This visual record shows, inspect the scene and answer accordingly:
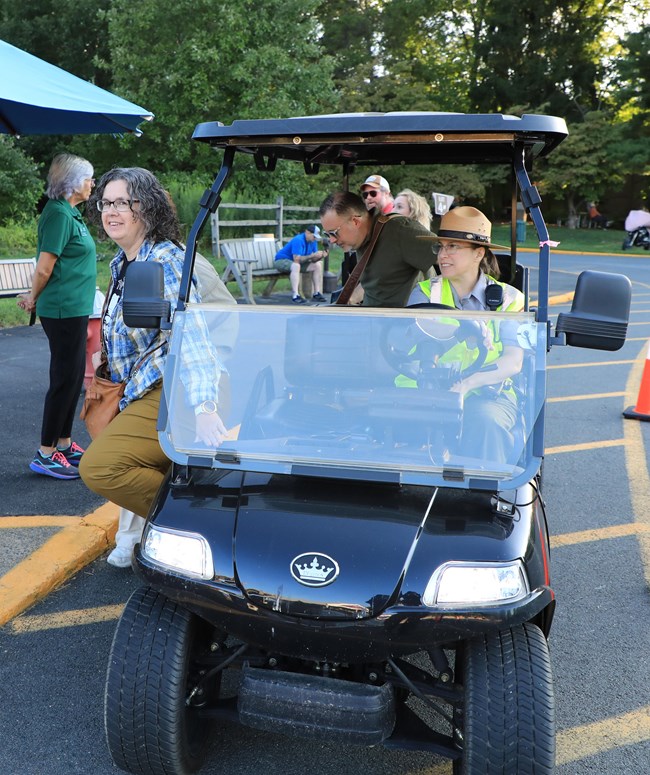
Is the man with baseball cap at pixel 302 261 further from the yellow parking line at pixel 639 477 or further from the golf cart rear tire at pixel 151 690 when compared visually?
the golf cart rear tire at pixel 151 690

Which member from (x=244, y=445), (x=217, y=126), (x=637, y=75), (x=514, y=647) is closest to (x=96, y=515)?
(x=244, y=445)

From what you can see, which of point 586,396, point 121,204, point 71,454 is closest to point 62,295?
point 71,454

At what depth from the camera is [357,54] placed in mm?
36094

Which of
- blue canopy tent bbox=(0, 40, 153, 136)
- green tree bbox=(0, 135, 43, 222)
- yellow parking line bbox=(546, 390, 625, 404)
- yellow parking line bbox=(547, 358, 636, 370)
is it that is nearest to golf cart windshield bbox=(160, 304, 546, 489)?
blue canopy tent bbox=(0, 40, 153, 136)

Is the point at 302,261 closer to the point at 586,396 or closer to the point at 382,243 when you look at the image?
the point at 586,396

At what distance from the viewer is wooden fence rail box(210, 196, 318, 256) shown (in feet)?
55.3

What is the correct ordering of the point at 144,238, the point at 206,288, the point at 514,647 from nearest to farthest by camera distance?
the point at 514,647 → the point at 206,288 → the point at 144,238

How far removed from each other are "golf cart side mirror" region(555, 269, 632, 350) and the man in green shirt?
1839 mm

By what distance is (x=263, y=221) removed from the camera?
17844 millimetres

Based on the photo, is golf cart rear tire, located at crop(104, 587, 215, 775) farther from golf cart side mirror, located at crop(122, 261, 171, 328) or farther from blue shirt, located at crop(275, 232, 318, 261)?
blue shirt, located at crop(275, 232, 318, 261)

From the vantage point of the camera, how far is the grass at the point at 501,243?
32.3 ft

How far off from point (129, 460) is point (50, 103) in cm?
222

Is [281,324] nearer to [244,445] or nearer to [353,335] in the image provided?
[353,335]

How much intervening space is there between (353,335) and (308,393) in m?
0.24
